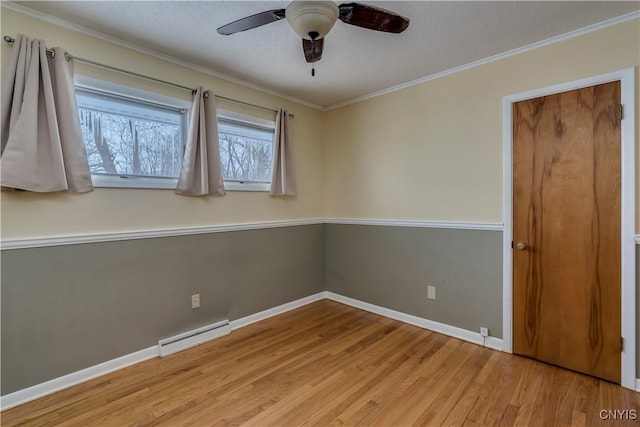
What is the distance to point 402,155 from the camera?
3.15 meters

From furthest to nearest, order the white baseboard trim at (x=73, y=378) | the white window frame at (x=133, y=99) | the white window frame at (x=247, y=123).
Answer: the white window frame at (x=247, y=123) < the white window frame at (x=133, y=99) < the white baseboard trim at (x=73, y=378)

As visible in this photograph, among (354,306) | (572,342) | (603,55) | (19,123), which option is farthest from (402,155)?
(19,123)

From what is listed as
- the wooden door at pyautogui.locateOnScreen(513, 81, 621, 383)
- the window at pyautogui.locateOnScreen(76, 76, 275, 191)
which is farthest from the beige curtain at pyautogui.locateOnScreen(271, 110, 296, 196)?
the wooden door at pyautogui.locateOnScreen(513, 81, 621, 383)

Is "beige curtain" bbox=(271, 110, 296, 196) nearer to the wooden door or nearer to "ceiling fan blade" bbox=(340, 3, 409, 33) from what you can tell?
"ceiling fan blade" bbox=(340, 3, 409, 33)

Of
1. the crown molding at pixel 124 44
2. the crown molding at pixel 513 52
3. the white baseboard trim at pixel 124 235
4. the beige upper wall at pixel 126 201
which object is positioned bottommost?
the white baseboard trim at pixel 124 235

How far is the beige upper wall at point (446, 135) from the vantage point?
2172 millimetres

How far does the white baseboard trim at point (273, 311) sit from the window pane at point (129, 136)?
1540 mm

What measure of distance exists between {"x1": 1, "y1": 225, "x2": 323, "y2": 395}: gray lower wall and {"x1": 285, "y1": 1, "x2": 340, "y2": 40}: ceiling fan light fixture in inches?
75.3

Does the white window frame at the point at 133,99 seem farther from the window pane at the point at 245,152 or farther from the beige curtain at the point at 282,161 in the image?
the beige curtain at the point at 282,161

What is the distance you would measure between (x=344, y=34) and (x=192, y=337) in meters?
2.72

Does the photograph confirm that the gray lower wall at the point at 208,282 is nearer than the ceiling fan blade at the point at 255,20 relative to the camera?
No

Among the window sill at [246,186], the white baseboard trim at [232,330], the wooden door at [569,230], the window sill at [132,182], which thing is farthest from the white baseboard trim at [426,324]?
the window sill at [132,182]

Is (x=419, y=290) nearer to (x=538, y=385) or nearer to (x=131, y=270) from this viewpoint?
(x=538, y=385)

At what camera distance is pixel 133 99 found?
7.75 ft
